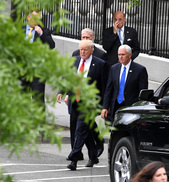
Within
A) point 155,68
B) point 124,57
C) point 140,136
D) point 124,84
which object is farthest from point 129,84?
point 155,68

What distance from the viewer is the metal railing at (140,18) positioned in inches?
675

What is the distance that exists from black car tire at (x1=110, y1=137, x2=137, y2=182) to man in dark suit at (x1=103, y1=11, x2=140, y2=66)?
14.2 ft

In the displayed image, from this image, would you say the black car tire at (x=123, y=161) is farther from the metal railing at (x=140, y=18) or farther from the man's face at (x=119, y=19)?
the metal railing at (x=140, y=18)

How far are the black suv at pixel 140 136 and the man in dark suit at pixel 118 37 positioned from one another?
13.5ft

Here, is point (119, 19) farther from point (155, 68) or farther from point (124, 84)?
point (155, 68)

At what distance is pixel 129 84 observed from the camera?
1033 centimetres

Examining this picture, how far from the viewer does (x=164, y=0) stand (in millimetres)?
17047

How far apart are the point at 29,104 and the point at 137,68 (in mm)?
7508

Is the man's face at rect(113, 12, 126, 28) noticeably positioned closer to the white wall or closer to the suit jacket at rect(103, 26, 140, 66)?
the suit jacket at rect(103, 26, 140, 66)

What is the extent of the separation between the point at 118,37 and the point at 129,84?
289cm

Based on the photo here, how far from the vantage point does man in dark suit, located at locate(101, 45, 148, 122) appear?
10.3 m

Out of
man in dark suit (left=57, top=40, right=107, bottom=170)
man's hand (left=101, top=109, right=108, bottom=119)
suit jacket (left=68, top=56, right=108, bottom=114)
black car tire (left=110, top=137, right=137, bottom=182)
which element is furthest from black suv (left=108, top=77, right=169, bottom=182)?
suit jacket (left=68, top=56, right=108, bottom=114)

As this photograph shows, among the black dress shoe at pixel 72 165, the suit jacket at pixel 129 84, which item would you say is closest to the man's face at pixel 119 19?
the suit jacket at pixel 129 84

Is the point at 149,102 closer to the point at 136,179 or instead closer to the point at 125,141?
the point at 125,141
